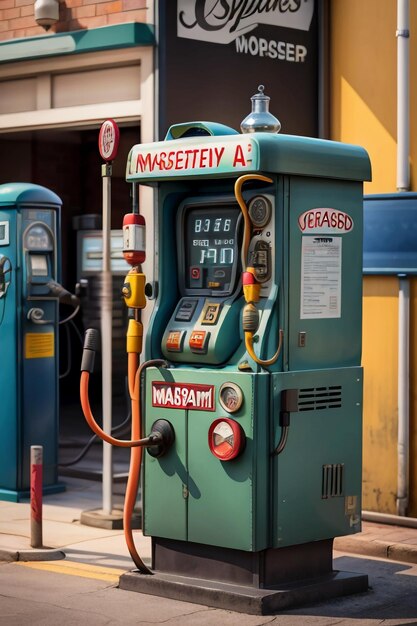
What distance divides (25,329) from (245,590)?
13.4ft

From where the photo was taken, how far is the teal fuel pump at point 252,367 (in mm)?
7414

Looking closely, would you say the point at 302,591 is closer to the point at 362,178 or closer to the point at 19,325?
the point at 362,178

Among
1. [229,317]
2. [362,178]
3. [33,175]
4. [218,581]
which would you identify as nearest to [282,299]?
[229,317]

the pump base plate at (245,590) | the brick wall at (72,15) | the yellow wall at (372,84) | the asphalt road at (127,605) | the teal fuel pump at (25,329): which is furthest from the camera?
the teal fuel pump at (25,329)

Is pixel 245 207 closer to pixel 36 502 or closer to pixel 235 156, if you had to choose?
pixel 235 156

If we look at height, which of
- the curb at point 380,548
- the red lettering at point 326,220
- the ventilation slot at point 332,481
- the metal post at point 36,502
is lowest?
the curb at point 380,548

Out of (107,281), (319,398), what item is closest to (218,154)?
(319,398)

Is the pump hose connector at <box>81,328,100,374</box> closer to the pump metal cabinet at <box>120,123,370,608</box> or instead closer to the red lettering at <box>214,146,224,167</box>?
the pump metal cabinet at <box>120,123,370,608</box>

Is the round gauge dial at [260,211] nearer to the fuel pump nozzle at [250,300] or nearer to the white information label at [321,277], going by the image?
the fuel pump nozzle at [250,300]

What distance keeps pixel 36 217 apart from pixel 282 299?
3893mm

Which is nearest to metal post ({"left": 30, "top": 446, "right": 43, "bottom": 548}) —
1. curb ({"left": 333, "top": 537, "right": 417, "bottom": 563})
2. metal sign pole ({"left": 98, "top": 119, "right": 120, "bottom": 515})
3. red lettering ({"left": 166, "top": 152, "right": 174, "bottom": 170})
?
metal sign pole ({"left": 98, "top": 119, "right": 120, "bottom": 515})

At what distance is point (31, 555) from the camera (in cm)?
866

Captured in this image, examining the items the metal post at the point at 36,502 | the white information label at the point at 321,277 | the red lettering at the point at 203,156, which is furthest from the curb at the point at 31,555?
the red lettering at the point at 203,156

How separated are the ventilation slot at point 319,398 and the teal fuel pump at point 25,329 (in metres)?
3.74
